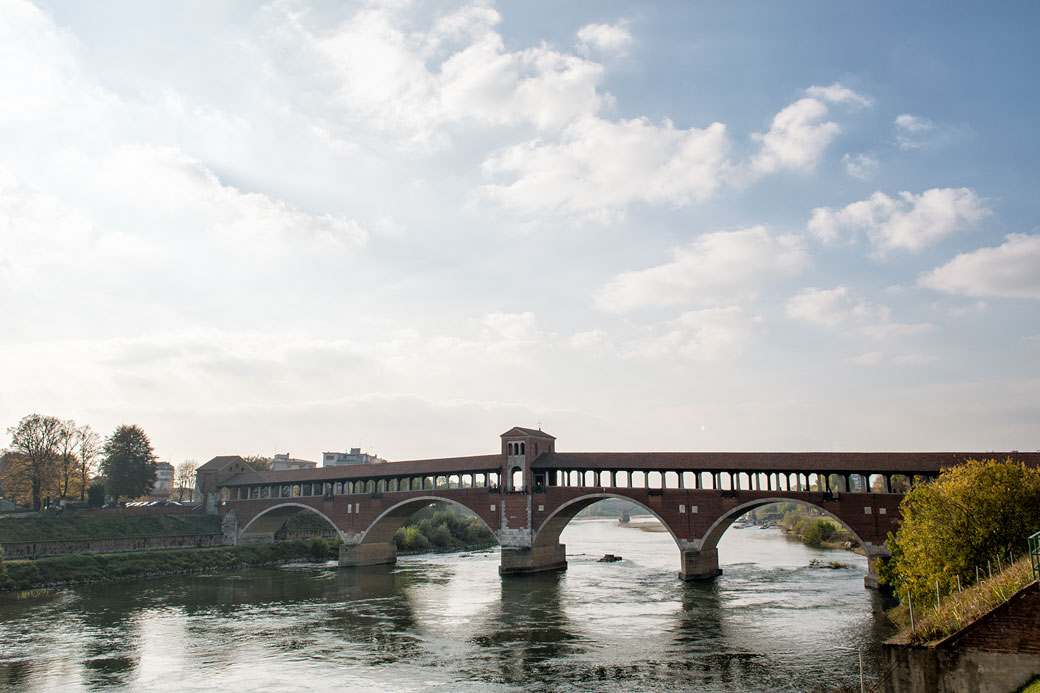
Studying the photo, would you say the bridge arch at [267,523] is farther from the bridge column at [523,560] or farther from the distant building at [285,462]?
the distant building at [285,462]

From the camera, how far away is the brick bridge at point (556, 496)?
123 feet

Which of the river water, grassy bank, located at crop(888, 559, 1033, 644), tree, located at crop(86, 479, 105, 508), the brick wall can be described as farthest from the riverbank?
tree, located at crop(86, 479, 105, 508)

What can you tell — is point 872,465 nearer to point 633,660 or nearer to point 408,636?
point 633,660

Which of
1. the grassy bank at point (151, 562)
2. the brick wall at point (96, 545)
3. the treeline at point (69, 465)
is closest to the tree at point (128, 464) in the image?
the treeline at point (69, 465)

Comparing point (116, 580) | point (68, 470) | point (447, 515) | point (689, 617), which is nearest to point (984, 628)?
point (689, 617)

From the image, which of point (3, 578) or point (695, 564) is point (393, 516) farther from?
point (3, 578)

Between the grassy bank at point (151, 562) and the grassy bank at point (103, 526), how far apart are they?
16.9ft

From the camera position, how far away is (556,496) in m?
47.4

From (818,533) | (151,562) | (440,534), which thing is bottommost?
(818,533)

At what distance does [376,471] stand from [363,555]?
660 cm

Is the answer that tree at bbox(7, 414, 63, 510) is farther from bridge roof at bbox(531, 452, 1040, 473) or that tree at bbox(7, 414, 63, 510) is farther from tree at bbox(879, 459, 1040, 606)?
tree at bbox(879, 459, 1040, 606)

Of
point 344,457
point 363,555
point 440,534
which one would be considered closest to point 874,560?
point 363,555

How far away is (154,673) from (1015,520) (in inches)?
1053

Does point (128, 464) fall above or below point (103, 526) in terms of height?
above
